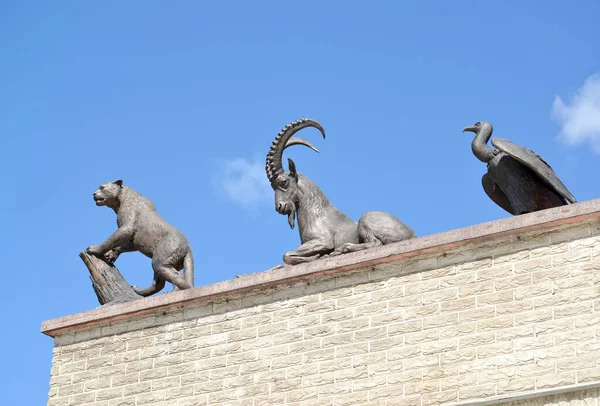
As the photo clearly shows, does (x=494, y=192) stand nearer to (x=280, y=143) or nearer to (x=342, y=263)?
(x=342, y=263)

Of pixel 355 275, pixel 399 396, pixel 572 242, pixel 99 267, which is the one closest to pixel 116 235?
pixel 99 267

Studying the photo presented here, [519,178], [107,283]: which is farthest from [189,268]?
[519,178]

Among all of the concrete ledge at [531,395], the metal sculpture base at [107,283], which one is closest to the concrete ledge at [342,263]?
the metal sculpture base at [107,283]

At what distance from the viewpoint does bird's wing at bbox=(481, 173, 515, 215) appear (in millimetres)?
14125

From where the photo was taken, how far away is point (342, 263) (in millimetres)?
13766

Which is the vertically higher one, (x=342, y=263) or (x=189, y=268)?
(x=189, y=268)

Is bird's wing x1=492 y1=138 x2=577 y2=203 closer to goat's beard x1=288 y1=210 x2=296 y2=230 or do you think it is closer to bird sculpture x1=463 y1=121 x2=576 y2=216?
bird sculpture x1=463 y1=121 x2=576 y2=216

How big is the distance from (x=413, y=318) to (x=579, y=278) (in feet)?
6.16

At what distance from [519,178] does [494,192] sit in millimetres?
588

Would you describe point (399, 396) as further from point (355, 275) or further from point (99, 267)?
point (99, 267)

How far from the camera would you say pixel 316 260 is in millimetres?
14078

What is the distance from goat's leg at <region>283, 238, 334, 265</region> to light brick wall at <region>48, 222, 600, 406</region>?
0.42 m

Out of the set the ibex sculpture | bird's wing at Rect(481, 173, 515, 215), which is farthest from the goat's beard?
bird's wing at Rect(481, 173, 515, 215)

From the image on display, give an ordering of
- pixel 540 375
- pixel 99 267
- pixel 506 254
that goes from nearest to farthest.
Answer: pixel 540 375
pixel 506 254
pixel 99 267
